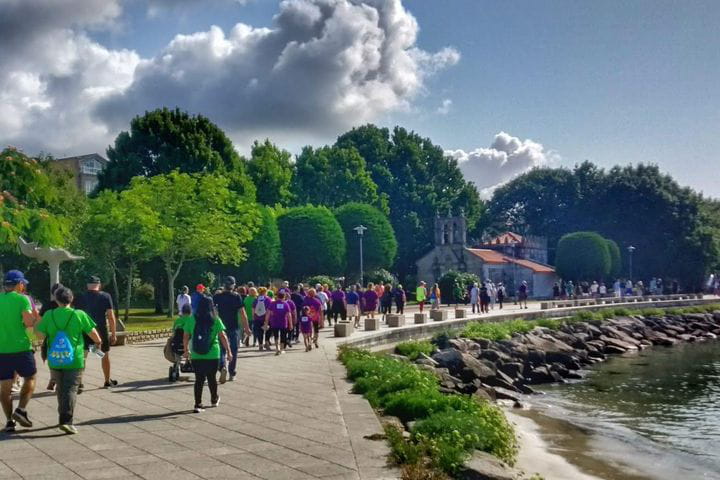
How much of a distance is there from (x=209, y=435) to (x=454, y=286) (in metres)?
42.6

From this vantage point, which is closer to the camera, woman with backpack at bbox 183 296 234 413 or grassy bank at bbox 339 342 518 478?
grassy bank at bbox 339 342 518 478

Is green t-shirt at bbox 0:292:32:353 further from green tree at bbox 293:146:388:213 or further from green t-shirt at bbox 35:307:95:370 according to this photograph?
green tree at bbox 293:146:388:213

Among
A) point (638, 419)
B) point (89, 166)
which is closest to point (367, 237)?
point (638, 419)

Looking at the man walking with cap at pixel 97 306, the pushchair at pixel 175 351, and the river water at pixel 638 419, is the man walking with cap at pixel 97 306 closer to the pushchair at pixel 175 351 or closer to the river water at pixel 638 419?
the pushchair at pixel 175 351

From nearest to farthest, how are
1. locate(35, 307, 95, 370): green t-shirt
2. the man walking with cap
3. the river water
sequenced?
locate(35, 307, 95, 370): green t-shirt, the man walking with cap, the river water

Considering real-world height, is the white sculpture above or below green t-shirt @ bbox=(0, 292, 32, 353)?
above

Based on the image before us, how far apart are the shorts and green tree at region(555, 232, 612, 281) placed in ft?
209

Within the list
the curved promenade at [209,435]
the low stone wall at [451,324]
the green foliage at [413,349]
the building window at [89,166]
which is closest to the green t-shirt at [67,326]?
the curved promenade at [209,435]

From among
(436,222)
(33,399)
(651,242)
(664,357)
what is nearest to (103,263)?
(33,399)

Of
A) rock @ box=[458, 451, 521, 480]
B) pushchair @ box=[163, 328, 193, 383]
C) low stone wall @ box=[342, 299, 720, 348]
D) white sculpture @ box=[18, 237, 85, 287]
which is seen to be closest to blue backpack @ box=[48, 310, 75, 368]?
pushchair @ box=[163, 328, 193, 383]

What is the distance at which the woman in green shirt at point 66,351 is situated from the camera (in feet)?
30.0

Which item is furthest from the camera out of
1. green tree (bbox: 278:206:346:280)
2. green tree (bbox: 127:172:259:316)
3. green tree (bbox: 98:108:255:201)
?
green tree (bbox: 278:206:346:280)

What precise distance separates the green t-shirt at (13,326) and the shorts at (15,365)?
64mm

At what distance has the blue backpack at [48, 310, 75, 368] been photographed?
9102 millimetres
